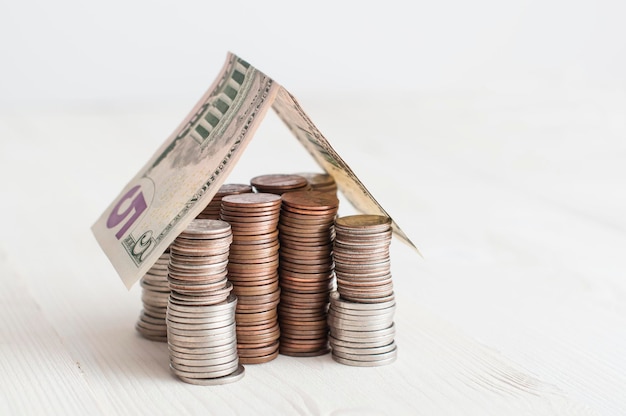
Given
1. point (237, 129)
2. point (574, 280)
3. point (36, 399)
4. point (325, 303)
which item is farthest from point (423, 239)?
point (36, 399)

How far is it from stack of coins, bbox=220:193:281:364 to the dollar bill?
0.08 meters

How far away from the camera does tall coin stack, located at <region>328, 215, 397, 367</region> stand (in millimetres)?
1504

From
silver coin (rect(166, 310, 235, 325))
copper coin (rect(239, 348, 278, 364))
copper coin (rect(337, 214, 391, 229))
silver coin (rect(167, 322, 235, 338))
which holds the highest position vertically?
copper coin (rect(337, 214, 391, 229))

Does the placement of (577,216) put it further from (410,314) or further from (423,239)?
(410,314)

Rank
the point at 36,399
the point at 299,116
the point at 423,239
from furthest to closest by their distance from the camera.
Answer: the point at 423,239
the point at 299,116
the point at 36,399

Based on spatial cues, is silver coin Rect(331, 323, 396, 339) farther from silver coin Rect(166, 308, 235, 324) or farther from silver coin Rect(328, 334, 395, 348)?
silver coin Rect(166, 308, 235, 324)

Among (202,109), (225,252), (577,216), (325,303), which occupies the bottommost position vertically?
(577,216)

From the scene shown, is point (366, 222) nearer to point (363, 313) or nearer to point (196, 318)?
point (363, 313)

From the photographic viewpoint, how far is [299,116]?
59.7 inches

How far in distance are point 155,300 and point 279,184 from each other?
279mm

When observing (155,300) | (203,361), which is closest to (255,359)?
(203,361)

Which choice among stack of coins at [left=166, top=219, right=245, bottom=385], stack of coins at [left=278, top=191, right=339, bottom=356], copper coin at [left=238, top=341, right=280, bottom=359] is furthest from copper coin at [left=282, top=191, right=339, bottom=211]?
copper coin at [left=238, top=341, right=280, bottom=359]

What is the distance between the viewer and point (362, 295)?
4.96 ft

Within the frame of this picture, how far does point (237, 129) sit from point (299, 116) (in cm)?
10
